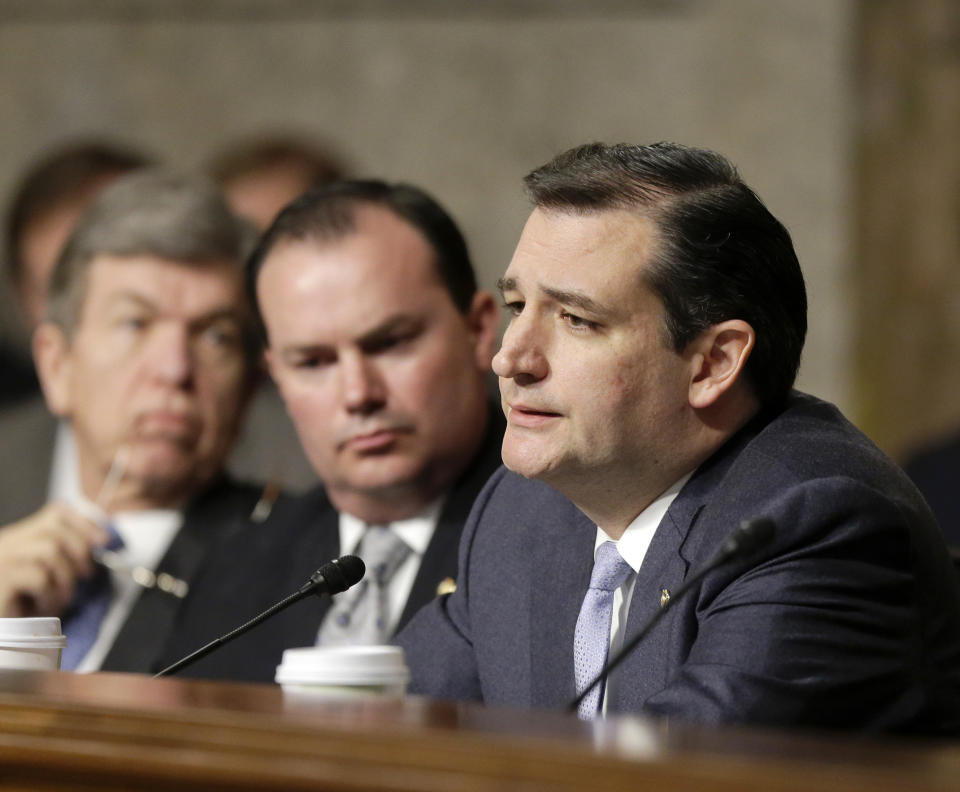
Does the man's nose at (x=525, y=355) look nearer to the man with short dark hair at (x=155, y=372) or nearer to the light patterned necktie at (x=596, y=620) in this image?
the light patterned necktie at (x=596, y=620)

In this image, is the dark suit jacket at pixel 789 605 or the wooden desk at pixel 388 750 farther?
the dark suit jacket at pixel 789 605

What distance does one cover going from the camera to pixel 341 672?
179 centimetres

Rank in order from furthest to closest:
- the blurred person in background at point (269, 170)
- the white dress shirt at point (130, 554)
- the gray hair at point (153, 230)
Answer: the blurred person in background at point (269, 170) < the gray hair at point (153, 230) < the white dress shirt at point (130, 554)

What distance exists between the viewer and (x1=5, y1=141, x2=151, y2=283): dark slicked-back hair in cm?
654

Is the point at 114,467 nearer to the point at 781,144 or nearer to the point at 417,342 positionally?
the point at 417,342

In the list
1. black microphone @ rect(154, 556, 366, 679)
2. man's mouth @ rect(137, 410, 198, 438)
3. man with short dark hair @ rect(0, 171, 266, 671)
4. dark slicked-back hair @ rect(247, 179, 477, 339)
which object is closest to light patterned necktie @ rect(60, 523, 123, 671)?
man with short dark hair @ rect(0, 171, 266, 671)

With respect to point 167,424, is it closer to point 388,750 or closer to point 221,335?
point 221,335

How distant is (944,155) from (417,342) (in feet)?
14.2

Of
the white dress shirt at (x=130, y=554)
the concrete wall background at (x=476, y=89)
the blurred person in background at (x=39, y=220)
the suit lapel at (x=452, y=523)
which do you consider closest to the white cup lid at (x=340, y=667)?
the suit lapel at (x=452, y=523)

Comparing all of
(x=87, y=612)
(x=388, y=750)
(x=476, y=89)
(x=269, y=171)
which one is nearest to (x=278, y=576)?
(x=87, y=612)

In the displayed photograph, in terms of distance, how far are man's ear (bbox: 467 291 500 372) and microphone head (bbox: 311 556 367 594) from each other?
3.19 feet

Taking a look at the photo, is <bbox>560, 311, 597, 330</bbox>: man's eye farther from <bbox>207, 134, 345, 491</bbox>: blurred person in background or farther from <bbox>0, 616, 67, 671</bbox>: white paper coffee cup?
<bbox>207, 134, 345, 491</bbox>: blurred person in background

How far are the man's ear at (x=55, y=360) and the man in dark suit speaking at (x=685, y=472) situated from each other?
1.98m

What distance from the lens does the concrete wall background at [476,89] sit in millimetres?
6594
